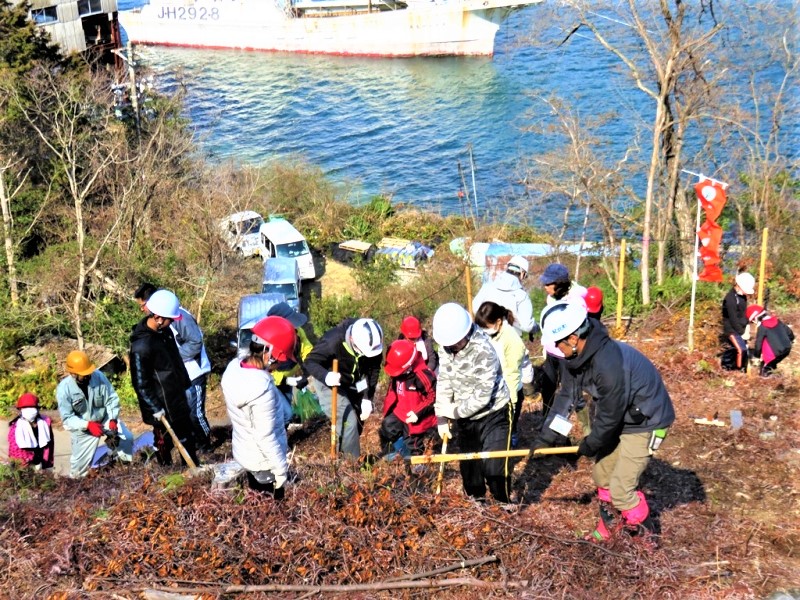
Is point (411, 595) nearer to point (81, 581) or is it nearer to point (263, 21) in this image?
point (81, 581)

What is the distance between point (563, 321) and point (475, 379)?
1085mm

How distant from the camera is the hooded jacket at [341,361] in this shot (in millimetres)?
7098

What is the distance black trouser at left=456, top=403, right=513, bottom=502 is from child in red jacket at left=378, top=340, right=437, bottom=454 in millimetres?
684

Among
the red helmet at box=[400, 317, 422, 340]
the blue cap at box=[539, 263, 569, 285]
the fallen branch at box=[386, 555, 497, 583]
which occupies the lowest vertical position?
the fallen branch at box=[386, 555, 497, 583]

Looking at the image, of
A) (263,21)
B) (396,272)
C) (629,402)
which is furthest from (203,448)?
(263,21)

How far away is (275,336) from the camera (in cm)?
567

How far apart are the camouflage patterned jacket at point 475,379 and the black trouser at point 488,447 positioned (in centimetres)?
10

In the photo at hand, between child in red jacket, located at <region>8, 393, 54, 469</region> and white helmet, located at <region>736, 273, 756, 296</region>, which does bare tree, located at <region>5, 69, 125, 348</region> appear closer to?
child in red jacket, located at <region>8, 393, 54, 469</region>

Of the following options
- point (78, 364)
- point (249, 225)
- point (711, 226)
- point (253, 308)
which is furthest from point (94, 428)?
point (249, 225)

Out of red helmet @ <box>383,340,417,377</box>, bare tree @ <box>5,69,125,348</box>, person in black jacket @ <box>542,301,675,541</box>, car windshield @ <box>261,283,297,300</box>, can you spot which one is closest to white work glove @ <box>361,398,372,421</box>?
red helmet @ <box>383,340,417,377</box>

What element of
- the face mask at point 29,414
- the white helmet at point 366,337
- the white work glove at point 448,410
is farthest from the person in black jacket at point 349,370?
the face mask at point 29,414

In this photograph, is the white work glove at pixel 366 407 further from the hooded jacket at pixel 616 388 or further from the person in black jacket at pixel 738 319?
the person in black jacket at pixel 738 319

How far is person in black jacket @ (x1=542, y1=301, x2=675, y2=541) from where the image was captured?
5.34m

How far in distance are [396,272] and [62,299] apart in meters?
8.14
